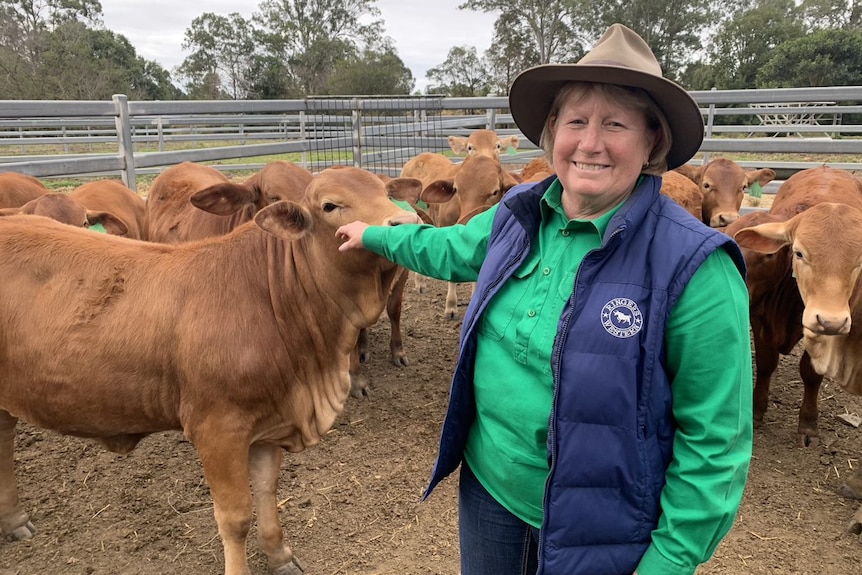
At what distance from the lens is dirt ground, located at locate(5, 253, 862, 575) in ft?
10.8

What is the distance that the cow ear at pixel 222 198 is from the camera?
376cm

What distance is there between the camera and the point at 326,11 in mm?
45062

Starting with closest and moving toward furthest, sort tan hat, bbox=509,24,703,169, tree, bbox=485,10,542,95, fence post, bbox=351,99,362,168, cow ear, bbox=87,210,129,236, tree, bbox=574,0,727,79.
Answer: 1. tan hat, bbox=509,24,703,169
2. cow ear, bbox=87,210,129,236
3. fence post, bbox=351,99,362,168
4. tree, bbox=574,0,727,79
5. tree, bbox=485,10,542,95

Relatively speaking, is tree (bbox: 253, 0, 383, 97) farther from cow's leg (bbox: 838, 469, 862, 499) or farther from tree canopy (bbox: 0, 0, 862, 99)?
cow's leg (bbox: 838, 469, 862, 499)

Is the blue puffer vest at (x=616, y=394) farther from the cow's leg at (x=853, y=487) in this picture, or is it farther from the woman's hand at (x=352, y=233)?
the cow's leg at (x=853, y=487)

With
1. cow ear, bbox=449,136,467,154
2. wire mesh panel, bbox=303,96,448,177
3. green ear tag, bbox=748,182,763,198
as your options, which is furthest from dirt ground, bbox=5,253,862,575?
cow ear, bbox=449,136,467,154

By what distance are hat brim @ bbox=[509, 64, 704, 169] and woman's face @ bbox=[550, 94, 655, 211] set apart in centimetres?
7

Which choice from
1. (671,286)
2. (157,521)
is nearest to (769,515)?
(671,286)

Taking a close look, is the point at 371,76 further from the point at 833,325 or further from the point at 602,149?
the point at 602,149

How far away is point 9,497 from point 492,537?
2.91 meters

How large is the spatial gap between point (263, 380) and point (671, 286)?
181 centimetres

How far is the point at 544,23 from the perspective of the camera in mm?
40688

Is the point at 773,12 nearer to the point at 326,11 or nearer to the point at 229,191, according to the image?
the point at 326,11

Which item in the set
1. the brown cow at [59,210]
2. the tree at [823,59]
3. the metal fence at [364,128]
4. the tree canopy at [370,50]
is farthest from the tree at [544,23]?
the brown cow at [59,210]
